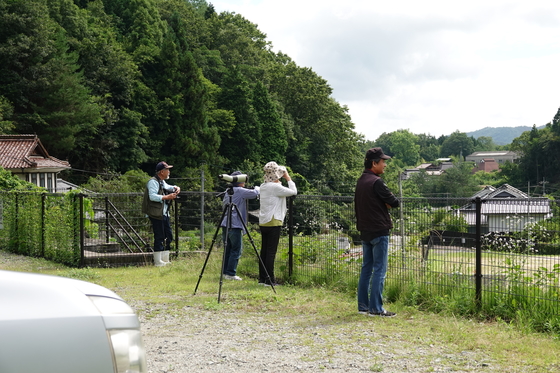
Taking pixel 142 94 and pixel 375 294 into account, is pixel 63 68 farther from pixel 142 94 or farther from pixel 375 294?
pixel 375 294

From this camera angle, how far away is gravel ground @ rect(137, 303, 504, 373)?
5559 millimetres

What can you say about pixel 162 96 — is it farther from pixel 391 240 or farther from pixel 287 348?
pixel 287 348

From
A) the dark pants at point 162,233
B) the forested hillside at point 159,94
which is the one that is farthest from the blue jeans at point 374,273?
the forested hillside at point 159,94

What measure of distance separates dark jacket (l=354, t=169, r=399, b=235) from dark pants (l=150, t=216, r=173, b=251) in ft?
18.7

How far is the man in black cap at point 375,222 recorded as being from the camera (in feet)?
25.2

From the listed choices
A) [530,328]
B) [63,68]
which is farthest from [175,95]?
[530,328]

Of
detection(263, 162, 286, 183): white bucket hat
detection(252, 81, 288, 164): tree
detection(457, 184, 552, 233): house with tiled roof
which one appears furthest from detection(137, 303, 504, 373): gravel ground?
detection(252, 81, 288, 164): tree

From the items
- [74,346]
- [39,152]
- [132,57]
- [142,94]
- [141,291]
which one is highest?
[132,57]

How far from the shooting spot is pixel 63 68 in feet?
145

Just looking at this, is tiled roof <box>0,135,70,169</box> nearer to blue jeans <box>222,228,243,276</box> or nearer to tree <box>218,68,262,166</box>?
tree <box>218,68,262,166</box>

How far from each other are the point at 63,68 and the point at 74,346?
4533 centimetres

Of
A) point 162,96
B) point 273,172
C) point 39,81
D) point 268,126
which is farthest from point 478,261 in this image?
point 268,126

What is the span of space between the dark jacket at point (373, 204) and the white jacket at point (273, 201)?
2129 mm

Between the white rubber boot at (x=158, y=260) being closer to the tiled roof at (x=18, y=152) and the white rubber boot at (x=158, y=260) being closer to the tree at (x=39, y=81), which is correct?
the tiled roof at (x=18, y=152)
